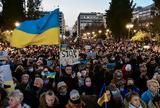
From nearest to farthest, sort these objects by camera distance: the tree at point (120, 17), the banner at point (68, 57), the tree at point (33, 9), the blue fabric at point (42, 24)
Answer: the blue fabric at point (42, 24)
the banner at point (68, 57)
the tree at point (120, 17)
the tree at point (33, 9)

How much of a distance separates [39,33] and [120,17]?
76976mm

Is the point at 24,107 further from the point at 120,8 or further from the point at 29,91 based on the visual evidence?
the point at 120,8

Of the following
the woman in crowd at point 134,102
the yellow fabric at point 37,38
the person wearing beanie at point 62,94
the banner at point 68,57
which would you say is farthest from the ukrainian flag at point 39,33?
the woman in crowd at point 134,102

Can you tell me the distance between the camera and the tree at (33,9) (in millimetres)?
99875

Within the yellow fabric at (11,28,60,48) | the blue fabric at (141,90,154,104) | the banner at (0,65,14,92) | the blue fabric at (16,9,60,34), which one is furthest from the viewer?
the blue fabric at (16,9,60,34)

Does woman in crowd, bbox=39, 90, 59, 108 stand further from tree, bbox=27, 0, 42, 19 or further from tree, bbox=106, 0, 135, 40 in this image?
tree, bbox=27, 0, 42, 19

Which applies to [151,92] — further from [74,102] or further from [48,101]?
[48,101]

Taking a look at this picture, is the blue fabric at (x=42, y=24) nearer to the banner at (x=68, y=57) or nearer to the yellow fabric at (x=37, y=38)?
the yellow fabric at (x=37, y=38)

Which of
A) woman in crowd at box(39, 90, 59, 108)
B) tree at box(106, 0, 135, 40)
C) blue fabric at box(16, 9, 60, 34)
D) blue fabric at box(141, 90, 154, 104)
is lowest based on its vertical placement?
blue fabric at box(141, 90, 154, 104)

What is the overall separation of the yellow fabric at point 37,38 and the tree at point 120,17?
75.1 m

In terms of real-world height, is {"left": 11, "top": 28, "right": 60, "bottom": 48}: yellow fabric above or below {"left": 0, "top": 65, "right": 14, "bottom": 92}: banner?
above

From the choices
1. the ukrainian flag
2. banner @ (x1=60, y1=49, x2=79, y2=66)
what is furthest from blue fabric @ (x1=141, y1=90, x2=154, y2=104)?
banner @ (x1=60, y1=49, x2=79, y2=66)

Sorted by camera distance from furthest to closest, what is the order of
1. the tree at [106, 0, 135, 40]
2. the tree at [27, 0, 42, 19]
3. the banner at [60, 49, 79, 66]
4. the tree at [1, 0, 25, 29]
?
the tree at [27, 0, 42, 19]
the tree at [106, 0, 135, 40]
the tree at [1, 0, 25, 29]
the banner at [60, 49, 79, 66]

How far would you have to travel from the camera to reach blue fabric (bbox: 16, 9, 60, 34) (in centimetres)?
1514
